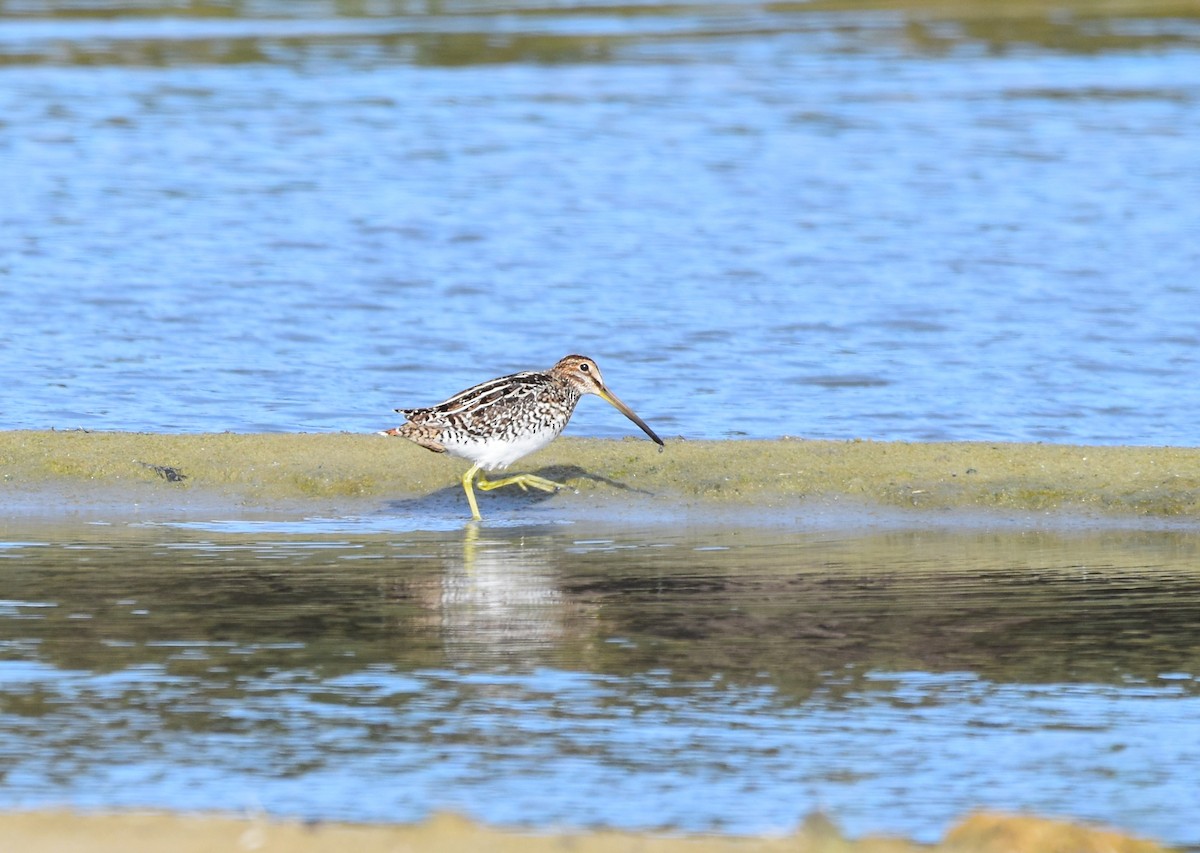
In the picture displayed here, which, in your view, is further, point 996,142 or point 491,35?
point 491,35

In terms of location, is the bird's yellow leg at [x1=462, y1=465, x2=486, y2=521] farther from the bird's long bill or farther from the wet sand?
the wet sand

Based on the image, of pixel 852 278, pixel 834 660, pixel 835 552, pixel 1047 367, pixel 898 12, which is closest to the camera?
pixel 834 660

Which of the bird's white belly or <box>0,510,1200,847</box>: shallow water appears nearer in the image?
<box>0,510,1200,847</box>: shallow water

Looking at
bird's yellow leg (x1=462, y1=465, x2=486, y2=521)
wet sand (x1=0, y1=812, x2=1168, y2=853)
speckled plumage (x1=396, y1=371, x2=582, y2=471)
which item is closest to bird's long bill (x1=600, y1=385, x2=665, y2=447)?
speckled plumage (x1=396, y1=371, x2=582, y2=471)

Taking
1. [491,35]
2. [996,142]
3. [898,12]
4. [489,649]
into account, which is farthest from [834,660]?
[898,12]

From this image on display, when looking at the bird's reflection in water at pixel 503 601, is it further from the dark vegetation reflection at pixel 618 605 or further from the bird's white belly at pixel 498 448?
the bird's white belly at pixel 498 448

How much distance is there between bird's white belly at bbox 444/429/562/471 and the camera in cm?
1086

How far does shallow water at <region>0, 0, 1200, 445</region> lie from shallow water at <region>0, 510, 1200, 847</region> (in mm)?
3458

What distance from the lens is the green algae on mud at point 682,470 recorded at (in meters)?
11.0

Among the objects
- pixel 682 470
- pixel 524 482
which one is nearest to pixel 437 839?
pixel 524 482

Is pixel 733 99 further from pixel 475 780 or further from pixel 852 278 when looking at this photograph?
pixel 475 780

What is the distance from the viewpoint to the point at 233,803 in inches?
243

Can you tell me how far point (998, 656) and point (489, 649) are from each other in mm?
1791

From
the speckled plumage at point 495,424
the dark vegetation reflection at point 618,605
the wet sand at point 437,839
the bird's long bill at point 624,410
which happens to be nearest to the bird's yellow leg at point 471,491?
the speckled plumage at point 495,424
